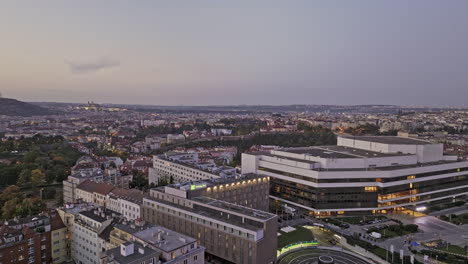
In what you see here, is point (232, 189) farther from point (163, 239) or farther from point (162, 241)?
point (162, 241)

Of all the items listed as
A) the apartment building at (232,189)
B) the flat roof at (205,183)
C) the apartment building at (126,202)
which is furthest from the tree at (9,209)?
the flat roof at (205,183)

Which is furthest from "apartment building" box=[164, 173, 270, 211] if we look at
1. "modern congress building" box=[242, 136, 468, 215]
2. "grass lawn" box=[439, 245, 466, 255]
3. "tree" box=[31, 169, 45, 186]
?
"tree" box=[31, 169, 45, 186]

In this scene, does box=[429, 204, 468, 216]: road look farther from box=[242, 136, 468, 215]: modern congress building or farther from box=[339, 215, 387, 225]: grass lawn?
box=[339, 215, 387, 225]: grass lawn

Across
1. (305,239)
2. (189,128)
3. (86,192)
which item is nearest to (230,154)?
(86,192)

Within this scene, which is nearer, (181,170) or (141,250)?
(141,250)

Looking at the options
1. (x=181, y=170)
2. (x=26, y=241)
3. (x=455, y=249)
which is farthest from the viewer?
(x=181, y=170)

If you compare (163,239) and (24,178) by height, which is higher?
(163,239)

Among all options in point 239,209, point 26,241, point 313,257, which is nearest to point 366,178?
point 313,257
